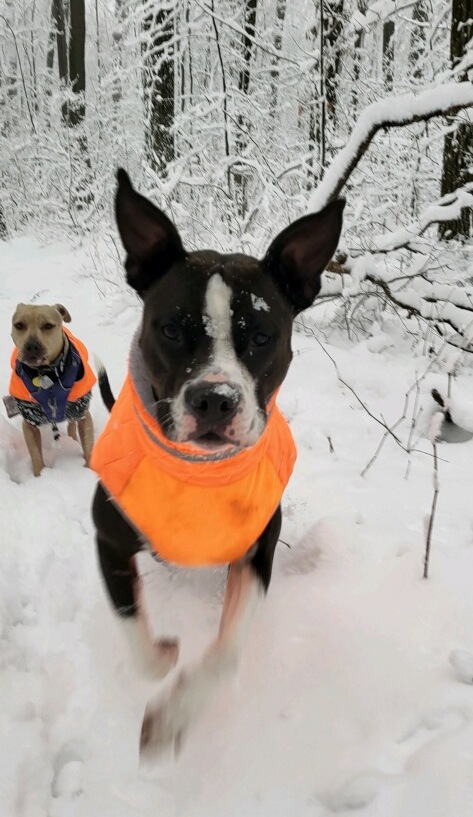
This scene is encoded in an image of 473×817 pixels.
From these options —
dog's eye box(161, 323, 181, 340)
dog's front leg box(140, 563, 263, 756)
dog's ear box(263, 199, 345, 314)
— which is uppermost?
dog's ear box(263, 199, 345, 314)

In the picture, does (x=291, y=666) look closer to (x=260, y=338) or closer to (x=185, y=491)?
(x=185, y=491)

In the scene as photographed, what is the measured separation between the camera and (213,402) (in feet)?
5.66

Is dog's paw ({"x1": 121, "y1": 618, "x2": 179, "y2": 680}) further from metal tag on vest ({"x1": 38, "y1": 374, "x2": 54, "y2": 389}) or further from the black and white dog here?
metal tag on vest ({"x1": 38, "y1": 374, "x2": 54, "y2": 389})

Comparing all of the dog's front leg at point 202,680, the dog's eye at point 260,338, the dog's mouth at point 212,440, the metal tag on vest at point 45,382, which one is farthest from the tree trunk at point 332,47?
the dog's front leg at point 202,680

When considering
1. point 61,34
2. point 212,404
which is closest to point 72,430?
point 212,404

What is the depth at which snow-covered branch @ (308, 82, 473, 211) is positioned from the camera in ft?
9.87

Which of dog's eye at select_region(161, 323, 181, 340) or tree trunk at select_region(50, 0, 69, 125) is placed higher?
tree trunk at select_region(50, 0, 69, 125)

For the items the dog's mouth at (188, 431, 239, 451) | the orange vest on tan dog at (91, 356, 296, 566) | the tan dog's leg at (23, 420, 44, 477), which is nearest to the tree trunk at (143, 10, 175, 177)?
the tan dog's leg at (23, 420, 44, 477)

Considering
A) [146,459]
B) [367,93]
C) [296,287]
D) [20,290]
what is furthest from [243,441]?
[20,290]

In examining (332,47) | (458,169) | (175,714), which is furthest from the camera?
(332,47)

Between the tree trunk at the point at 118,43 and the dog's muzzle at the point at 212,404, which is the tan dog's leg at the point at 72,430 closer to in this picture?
the dog's muzzle at the point at 212,404

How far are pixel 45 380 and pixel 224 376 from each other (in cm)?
250

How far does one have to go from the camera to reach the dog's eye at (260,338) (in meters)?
1.95

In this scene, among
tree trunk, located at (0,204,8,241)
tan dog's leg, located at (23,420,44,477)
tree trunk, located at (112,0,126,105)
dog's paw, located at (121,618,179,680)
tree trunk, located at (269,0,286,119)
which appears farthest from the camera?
tree trunk, located at (0,204,8,241)
